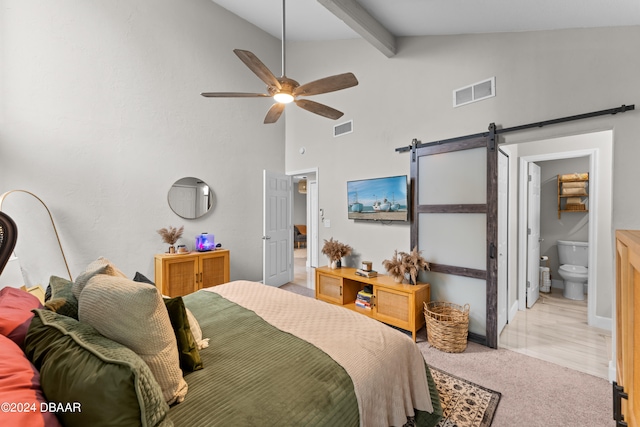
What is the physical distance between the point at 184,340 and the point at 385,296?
235 cm

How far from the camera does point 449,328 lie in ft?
8.58

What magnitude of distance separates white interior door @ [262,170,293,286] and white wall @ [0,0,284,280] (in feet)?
0.74

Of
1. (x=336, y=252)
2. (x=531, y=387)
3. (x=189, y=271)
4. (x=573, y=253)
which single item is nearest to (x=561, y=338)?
(x=531, y=387)

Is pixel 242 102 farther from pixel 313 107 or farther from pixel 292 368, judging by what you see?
pixel 292 368

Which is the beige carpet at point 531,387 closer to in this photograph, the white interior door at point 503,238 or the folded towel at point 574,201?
the white interior door at point 503,238

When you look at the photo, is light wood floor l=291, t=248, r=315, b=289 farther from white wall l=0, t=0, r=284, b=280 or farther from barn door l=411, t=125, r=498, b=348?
barn door l=411, t=125, r=498, b=348

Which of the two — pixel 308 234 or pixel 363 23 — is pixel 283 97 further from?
pixel 308 234

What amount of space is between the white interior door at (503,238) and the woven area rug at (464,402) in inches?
41.7

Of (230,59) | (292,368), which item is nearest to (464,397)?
(292,368)

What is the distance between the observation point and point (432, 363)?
8.08 ft

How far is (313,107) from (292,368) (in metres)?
2.12

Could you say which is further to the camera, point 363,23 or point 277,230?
point 277,230

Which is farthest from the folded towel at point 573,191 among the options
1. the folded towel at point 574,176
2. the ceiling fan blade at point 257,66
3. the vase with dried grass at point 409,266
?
the ceiling fan blade at point 257,66

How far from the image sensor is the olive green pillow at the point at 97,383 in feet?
2.42
